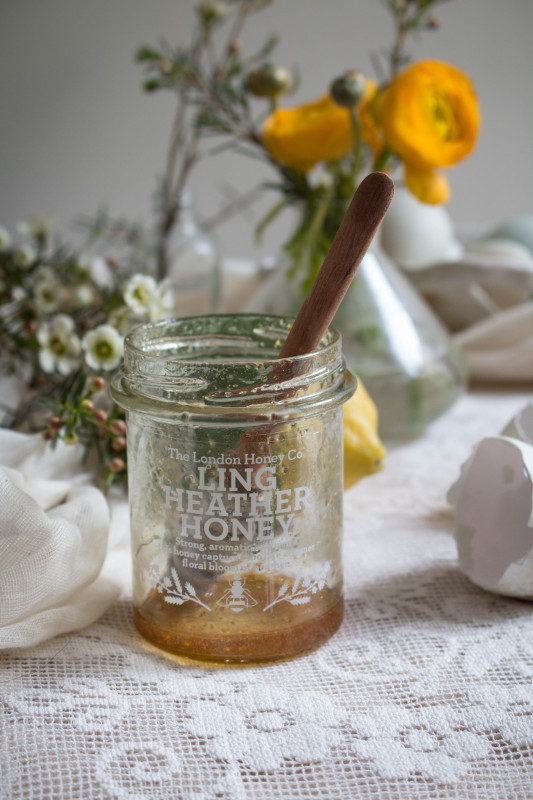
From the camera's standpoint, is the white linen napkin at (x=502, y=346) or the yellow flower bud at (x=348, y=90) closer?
the yellow flower bud at (x=348, y=90)

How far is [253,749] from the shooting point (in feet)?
1.15

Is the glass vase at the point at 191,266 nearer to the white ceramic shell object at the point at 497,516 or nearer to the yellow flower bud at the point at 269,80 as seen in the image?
the yellow flower bud at the point at 269,80

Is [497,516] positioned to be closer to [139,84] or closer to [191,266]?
[191,266]

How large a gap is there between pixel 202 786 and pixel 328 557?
128 mm

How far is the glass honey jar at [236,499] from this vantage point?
382 millimetres

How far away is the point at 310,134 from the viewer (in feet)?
2.11

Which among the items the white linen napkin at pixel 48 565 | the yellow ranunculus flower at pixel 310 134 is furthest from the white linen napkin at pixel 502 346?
the white linen napkin at pixel 48 565

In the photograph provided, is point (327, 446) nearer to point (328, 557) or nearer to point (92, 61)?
point (328, 557)

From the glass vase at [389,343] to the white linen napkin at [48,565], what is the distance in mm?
270

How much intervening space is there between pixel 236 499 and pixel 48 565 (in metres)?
0.11

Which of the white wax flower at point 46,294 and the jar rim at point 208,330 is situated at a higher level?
the jar rim at point 208,330

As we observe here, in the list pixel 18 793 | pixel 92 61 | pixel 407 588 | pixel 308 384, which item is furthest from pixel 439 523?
pixel 92 61

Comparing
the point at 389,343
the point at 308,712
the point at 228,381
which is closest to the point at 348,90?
the point at 389,343

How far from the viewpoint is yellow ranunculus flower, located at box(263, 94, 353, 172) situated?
64 cm
